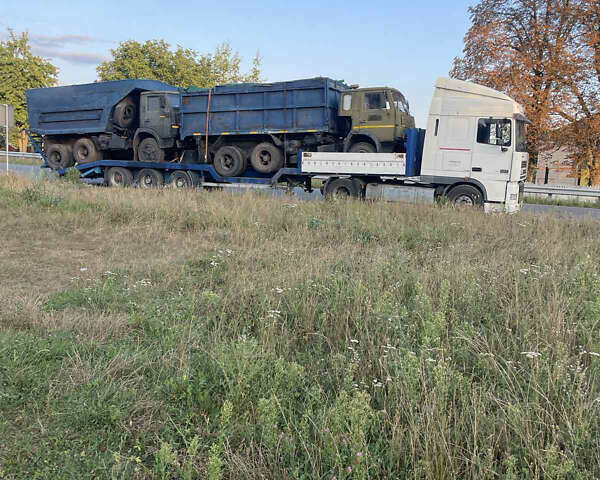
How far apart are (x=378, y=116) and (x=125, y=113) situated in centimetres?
890

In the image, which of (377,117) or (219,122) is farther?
(219,122)

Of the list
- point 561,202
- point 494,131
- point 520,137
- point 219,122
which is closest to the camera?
point 494,131

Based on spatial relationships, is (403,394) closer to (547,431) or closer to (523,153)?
(547,431)

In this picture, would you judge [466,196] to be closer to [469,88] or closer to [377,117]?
[469,88]

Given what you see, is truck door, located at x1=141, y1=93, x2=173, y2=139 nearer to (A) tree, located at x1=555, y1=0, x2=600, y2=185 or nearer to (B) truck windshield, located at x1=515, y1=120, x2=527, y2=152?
(B) truck windshield, located at x1=515, y1=120, x2=527, y2=152

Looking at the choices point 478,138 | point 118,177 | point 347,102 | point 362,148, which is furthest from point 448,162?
point 118,177

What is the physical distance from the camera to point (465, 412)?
8.77 ft

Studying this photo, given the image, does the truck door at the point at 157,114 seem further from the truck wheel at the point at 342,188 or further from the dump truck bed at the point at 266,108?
the truck wheel at the point at 342,188

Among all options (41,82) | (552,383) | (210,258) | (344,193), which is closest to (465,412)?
(552,383)

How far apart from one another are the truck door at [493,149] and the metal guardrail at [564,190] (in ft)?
32.1

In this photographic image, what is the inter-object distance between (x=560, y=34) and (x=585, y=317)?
2145 cm

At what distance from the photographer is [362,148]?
45.1 feet

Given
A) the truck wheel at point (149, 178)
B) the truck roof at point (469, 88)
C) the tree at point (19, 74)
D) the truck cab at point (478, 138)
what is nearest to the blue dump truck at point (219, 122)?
the truck wheel at point (149, 178)

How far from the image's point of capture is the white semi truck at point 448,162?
12359mm
